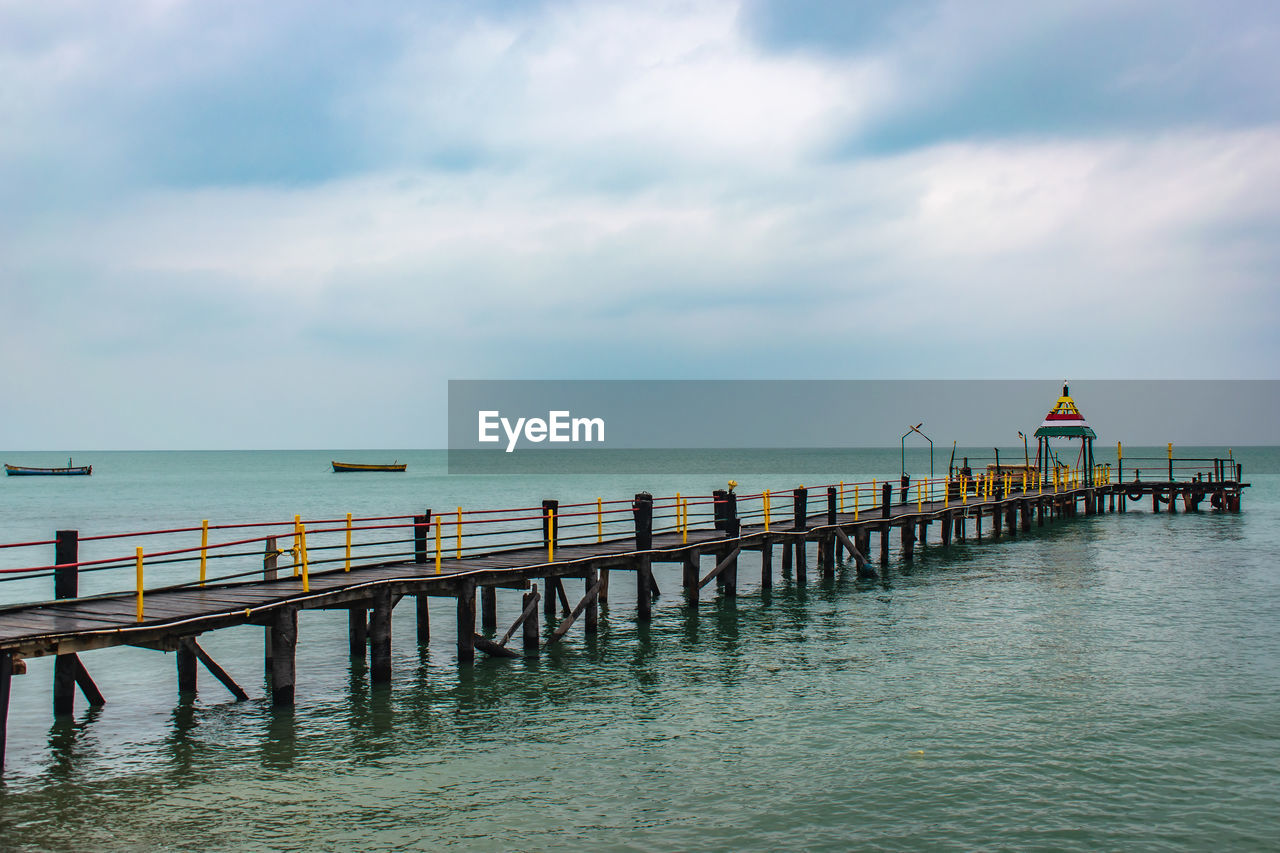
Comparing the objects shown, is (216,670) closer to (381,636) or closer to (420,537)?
(381,636)

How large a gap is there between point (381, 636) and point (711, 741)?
20.5ft

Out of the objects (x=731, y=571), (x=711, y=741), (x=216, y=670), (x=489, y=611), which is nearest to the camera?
(x=711, y=741)

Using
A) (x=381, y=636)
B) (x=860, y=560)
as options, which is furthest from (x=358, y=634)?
(x=860, y=560)

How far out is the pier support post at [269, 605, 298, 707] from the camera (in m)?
15.8

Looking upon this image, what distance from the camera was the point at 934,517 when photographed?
1526 inches

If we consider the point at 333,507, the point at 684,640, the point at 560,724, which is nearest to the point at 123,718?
the point at 560,724

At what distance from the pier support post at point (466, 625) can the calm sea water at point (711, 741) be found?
31 centimetres

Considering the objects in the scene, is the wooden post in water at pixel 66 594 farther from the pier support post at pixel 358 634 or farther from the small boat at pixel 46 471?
the small boat at pixel 46 471

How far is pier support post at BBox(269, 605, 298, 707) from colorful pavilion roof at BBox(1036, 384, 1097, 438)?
4920cm

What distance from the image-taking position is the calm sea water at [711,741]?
1181 centimetres

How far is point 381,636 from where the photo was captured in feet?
58.3

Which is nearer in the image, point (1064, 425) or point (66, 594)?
point (66, 594)

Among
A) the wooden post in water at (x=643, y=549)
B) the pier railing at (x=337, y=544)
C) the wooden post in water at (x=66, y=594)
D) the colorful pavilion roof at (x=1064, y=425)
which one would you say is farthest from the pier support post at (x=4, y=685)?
the colorful pavilion roof at (x=1064, y=425)

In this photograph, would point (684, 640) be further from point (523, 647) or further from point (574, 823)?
point (574, 823)
